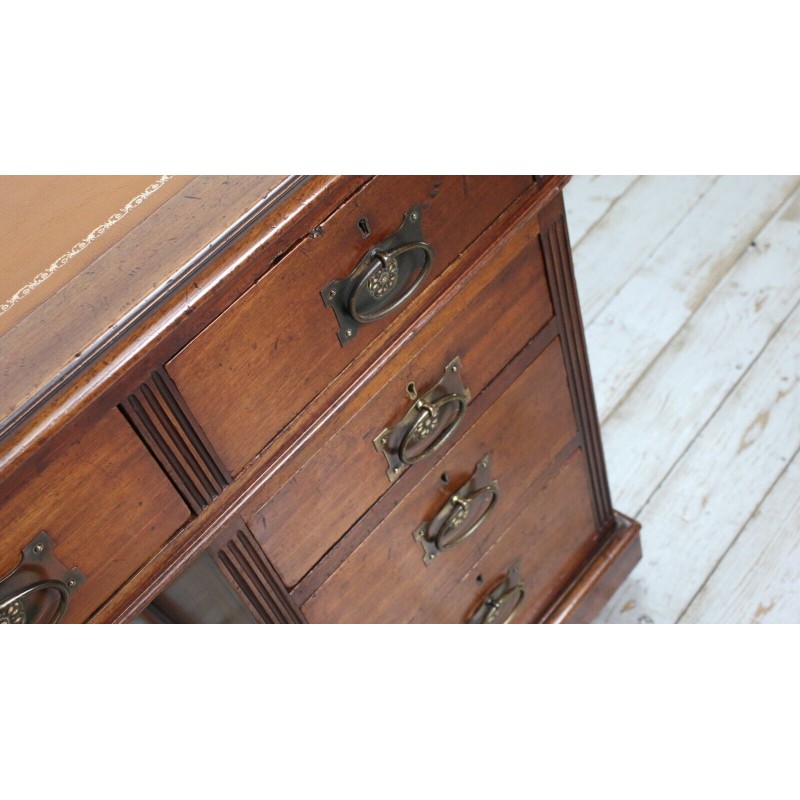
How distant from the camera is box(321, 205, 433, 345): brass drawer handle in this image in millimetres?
664

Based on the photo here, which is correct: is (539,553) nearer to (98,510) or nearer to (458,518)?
(458,518)

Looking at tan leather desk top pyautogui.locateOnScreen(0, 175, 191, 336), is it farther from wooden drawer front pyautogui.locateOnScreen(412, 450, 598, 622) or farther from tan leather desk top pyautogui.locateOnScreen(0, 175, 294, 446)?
wooden drawer front pyautogui.locateOnScreen(412, 450, 598, 622)

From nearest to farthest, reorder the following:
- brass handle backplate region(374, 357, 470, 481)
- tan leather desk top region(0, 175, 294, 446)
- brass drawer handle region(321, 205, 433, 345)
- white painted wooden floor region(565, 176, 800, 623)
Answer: tan leather desk top region(0, 175, 294, 446)
brass drawer handle region(321, 205, 433, 345)
brass handle backplate region(374, 357, 470, 481)
white painted wooden floor region(565, 176, 800, 623)

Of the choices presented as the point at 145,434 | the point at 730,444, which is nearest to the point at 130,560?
the point at 145,434

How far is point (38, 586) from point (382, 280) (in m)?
0.31

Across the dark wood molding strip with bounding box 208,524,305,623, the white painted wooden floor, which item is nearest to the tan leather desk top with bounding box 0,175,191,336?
the dark wood molding strip with bounding box 208,524,305,623

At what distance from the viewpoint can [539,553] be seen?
1182 mm

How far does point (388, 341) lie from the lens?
2.44ft

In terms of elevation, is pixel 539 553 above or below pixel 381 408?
above

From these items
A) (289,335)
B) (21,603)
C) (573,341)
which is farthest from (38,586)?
(573,341)

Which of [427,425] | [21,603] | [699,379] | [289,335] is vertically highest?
[699,379]

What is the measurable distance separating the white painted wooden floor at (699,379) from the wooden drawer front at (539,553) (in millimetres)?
172

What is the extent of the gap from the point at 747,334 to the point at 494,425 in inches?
34.4

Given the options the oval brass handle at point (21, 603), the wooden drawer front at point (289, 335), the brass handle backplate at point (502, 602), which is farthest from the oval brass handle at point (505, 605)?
the oval brass handle at point (21, 603)
